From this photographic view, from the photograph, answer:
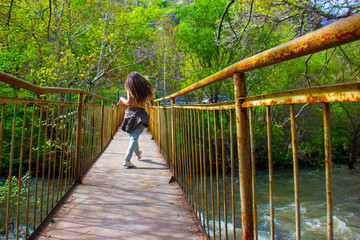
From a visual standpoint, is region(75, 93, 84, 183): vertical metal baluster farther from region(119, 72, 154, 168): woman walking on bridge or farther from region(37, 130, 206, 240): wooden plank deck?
region(119, 72, 154, 168): woman walking on bridge

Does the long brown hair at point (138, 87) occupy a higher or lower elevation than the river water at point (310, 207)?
higher

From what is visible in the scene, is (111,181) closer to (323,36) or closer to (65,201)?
(65,201)

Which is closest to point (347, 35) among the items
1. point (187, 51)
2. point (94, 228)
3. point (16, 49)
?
point (94, 228)

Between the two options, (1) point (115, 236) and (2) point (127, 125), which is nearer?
(1) point (115, 236)

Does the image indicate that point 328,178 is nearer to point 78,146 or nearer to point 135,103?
point 78,146

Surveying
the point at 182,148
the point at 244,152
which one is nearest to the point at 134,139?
the point at 182,148

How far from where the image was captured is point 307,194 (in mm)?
9891

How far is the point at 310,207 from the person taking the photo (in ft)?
28.5

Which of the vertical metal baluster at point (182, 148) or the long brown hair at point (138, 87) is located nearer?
the vertical metal baluster at point (182, 148)

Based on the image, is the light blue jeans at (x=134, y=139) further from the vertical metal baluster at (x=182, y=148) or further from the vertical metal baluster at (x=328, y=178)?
the vertical metal baluster at (x=328, y=178)

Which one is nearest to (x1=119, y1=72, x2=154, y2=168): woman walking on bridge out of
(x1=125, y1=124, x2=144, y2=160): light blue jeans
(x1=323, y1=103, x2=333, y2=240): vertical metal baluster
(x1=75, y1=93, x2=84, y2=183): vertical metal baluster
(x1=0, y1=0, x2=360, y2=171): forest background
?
(x1=125, y1=124, x2=144, y2=160): light blue jeans

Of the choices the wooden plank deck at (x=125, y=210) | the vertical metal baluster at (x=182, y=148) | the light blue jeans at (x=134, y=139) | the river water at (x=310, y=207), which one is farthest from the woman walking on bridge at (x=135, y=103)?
the river water at (x=310, y=207)

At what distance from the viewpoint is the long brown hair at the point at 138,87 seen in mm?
4539

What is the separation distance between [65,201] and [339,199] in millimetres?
9564
